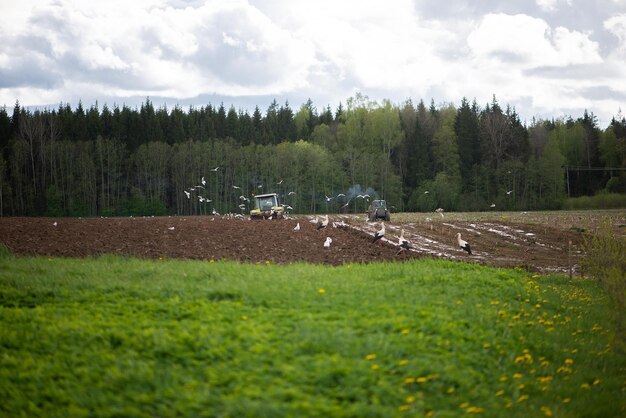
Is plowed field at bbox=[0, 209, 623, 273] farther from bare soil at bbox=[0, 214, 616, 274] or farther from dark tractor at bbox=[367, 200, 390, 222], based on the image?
dark tractor at bbox=[367, 200, 390, 222]

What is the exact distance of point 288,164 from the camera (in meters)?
98.4

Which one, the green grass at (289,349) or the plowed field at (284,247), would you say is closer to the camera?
the green grass at (289,349)

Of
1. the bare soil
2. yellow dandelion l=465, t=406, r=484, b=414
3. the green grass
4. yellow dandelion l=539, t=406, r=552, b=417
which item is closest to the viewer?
the green grass

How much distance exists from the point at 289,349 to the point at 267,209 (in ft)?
147

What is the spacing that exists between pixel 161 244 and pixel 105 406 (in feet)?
57.9

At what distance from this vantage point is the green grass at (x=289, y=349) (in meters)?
7.43

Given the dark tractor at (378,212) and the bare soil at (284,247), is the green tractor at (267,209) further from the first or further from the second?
the bare soil at (284,247)

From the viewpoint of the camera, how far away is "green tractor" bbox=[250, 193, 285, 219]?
5116cm

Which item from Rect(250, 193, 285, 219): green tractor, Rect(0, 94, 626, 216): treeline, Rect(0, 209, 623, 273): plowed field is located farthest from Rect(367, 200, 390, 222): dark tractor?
Rect(0, 94, 626, 216): treeline

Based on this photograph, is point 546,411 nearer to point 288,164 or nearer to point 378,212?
point 378,212

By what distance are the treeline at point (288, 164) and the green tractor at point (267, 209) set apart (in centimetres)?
3544

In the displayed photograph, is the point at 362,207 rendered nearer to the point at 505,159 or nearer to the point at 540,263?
the point at 505,159

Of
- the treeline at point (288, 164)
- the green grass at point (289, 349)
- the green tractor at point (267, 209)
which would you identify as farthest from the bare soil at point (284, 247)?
the treeline at point (288, 164)

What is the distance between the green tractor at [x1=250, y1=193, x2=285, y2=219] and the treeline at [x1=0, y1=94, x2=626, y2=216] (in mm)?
35437
